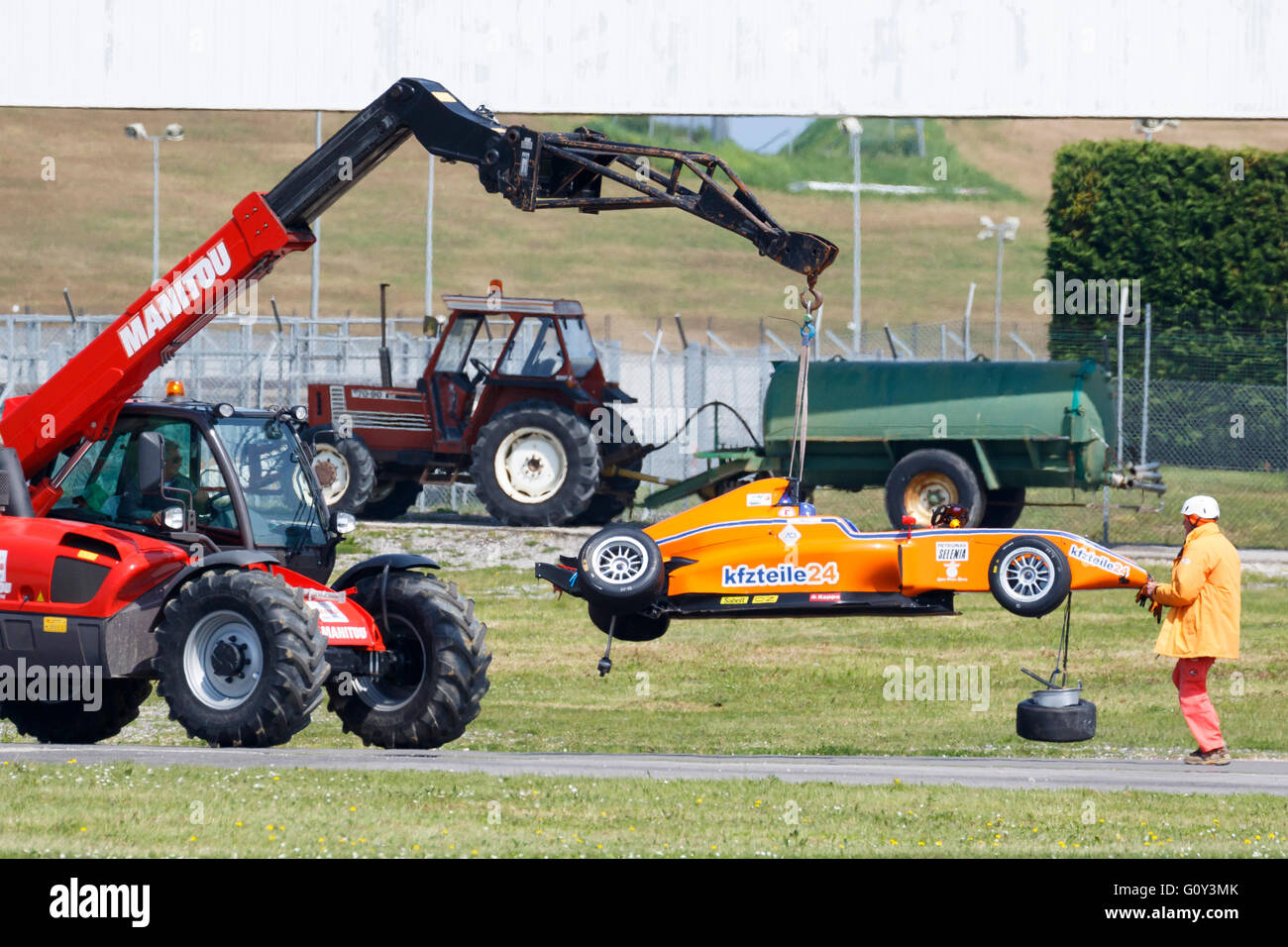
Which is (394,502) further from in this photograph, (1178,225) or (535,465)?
(1178,225)

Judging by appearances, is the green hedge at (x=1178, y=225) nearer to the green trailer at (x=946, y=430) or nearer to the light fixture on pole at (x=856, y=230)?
the light fixture on pole at (x=856, y=230)

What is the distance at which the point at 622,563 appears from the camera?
14.2 metres

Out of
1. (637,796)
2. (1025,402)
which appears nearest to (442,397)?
(1025,402)

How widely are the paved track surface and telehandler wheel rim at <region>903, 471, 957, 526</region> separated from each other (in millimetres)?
11060

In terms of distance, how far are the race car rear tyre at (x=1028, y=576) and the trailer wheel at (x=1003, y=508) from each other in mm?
11176

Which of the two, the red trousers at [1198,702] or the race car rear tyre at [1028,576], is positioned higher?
the race car rear tyre at [1028,576]

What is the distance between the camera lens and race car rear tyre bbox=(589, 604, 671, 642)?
48.3 ft

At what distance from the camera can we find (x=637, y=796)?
416 inches

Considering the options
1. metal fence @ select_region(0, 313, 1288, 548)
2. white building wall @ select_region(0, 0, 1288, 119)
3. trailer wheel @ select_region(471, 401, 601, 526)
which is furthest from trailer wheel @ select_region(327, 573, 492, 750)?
white building wall @ select_region(0, 0, 1288, 119)

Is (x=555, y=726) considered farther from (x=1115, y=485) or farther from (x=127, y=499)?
(x=1115, y=485)

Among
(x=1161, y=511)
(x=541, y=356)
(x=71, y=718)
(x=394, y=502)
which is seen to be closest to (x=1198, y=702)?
(x=71, y=718)

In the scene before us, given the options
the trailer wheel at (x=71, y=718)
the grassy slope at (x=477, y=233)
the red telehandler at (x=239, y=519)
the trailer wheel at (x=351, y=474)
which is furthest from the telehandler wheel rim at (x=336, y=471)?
the grassy slope at (x=477, y=233)

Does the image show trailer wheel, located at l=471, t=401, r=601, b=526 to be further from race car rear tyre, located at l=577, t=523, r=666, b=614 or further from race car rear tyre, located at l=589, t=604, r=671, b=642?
race car rear tyre, located at l=577, t=523, r=666, b=614

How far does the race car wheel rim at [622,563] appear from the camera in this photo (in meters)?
14.2
